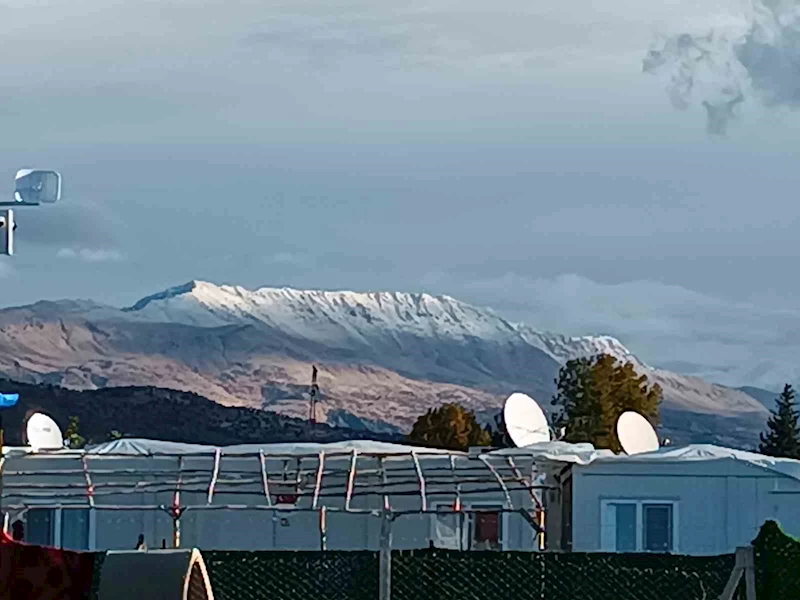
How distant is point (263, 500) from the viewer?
26047 mm

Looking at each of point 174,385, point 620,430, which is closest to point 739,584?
point 620,430

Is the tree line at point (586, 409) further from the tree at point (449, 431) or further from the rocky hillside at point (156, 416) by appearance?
the rocky hillside at point (156, 416)

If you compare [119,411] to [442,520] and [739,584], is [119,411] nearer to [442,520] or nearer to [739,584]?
[442,520]

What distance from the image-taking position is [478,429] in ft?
233

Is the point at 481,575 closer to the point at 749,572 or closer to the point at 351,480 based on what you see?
the point at 749,572

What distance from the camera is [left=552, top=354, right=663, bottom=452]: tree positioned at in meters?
61.2

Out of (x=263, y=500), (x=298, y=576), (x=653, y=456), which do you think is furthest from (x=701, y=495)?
(x=298, y=576)

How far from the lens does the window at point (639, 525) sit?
2578 cm

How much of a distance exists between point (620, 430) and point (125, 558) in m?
18.3

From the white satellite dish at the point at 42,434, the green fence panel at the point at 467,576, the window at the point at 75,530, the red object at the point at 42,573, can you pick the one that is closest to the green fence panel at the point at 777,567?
the green fence panel at the point at 467,576

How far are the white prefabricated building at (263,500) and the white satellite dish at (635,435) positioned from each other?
3.49 m

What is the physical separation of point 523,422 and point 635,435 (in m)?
2.00

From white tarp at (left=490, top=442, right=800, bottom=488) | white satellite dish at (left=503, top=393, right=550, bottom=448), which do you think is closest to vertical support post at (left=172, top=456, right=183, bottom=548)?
white tarp at (left=490, top=442, right=800, bottom=488)

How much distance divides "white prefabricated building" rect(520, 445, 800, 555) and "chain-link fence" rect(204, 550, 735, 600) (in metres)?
9.75
